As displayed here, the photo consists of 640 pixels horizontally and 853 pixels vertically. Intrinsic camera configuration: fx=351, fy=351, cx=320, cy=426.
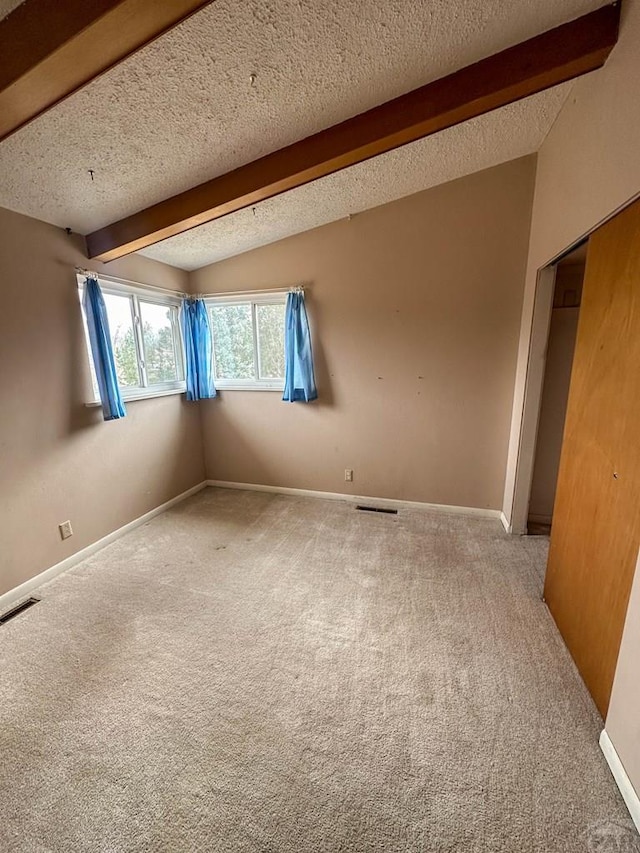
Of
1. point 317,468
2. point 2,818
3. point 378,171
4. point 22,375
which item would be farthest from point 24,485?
point 378,171

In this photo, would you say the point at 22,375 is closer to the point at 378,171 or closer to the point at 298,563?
the point at 298,563

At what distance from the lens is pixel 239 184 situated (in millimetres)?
2102

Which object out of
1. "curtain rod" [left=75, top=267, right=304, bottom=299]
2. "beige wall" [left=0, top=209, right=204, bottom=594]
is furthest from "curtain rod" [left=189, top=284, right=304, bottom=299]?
"beige wall" [left=0, top=209, right=204, bottom=594]

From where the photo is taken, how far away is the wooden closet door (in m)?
1.27

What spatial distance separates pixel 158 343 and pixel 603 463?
352 cm

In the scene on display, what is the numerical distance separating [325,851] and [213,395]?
333cm

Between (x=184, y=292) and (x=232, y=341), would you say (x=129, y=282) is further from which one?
(x=232, y=341)

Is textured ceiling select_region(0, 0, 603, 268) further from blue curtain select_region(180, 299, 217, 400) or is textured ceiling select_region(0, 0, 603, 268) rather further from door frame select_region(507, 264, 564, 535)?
blue curtain select_region(180, 299, 217, 400)

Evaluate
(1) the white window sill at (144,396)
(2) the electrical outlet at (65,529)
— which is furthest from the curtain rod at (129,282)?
(2) the electrical outlet at (65,529)

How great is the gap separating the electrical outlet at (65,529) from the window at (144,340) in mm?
929

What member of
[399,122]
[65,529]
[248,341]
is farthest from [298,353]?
[65,529]

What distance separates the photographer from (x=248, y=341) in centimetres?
370

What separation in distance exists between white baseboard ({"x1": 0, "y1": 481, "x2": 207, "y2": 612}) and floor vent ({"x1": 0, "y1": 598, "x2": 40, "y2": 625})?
0.06 m

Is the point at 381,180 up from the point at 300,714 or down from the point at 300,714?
up
